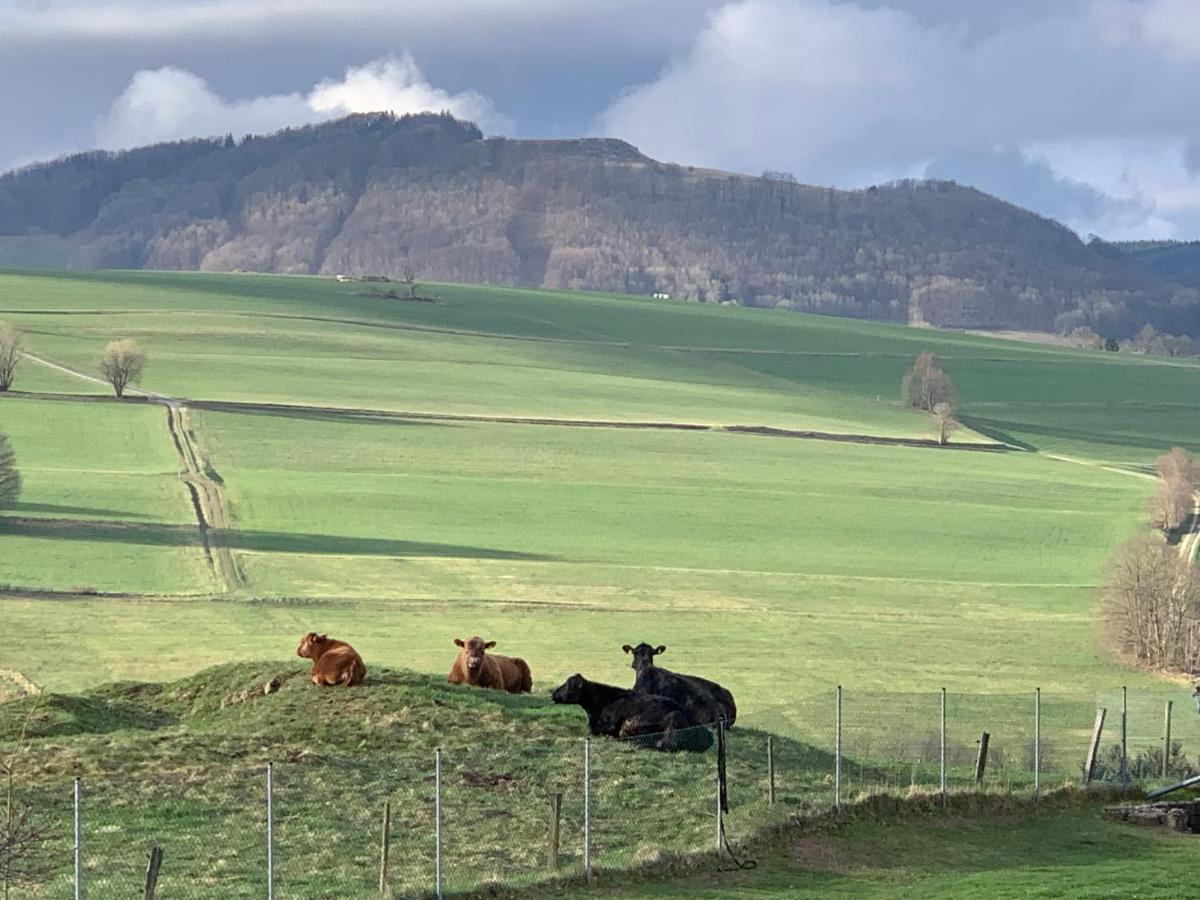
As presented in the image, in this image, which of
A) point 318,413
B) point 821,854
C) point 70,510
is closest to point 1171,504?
point 318,413

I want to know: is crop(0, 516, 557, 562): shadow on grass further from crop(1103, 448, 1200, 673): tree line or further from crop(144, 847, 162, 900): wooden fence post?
crop(144, 847, 162, 900): wooden fence post

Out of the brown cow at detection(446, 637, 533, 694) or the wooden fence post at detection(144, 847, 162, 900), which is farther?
the brown cow at detection(446, 637, 533, 694)

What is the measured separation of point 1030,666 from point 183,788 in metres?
43.6

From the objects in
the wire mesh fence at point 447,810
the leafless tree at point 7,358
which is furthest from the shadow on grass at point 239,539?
the wire mesh fence at point 447,810

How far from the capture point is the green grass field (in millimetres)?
31766

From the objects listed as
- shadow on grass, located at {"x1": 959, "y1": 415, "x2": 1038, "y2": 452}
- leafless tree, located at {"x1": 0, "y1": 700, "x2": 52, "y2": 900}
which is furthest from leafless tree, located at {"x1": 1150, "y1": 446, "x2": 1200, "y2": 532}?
leafless tree, located at {"x1": 0, "y1": 700, "x2": 52, "y2": 900}

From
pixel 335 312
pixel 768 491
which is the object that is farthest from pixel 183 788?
pixel 335 312

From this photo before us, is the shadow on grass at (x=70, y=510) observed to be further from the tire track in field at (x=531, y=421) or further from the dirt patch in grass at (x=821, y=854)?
the dirt patch in grass at (x=821, y=854)

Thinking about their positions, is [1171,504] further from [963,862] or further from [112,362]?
[963,862]

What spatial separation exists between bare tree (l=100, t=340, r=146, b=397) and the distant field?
8.54 feet

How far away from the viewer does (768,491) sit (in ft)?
346

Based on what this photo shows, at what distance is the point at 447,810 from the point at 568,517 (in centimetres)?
7076

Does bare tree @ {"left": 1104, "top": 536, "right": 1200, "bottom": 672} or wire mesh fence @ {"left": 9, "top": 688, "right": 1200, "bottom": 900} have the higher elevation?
wire mesh fence @ {"left": 9, "top": 688, "right": 1200, "bottom": 900}

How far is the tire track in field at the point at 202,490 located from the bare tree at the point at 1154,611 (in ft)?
110
